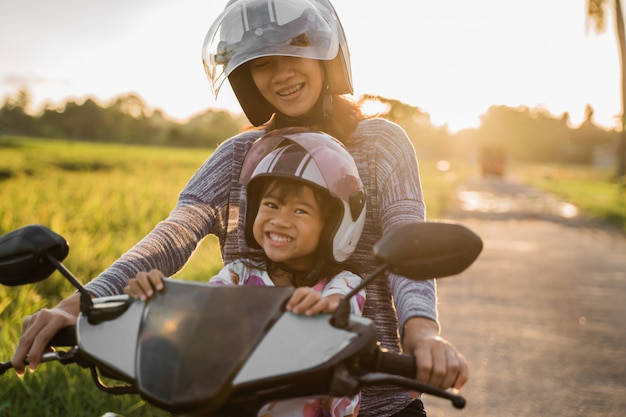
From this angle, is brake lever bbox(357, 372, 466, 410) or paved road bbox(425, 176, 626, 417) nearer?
brake lever bbox(357, 372, 466, 410)

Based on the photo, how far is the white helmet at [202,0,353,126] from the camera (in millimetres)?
2154

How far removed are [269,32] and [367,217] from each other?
70cm

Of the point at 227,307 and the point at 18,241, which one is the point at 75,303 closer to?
the point at 18,241

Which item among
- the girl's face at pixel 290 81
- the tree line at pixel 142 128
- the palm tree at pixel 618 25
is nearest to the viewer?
the girl's face at pixel 290 81

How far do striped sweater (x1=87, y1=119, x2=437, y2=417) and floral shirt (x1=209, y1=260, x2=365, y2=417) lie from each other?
0.42 feet

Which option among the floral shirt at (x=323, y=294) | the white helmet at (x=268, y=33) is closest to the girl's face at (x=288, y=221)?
the floral shirt at (x=323, y=294)

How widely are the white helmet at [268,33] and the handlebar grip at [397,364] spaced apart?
1125 millimetres

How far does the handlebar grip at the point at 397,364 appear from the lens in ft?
4.58

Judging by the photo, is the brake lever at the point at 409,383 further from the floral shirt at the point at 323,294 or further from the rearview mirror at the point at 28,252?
the rearview mirror at the point at 28,252

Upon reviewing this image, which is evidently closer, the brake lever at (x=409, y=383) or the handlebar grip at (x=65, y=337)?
the brake lever at (x=409, y=383)

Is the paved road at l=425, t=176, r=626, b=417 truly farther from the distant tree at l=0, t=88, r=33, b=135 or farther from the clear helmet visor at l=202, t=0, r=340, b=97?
the distant tree at l=0, t=88, r=33, b=135

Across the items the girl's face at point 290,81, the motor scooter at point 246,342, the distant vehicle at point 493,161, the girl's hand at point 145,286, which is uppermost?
the girl's face at point 290,81

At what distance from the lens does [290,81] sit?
7.70ft

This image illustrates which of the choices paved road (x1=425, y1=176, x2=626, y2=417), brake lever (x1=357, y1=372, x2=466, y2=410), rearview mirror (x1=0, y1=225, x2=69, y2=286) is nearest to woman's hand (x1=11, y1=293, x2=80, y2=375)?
rearview mirror (x1=0, y1=225, x2=69, y2=286)
